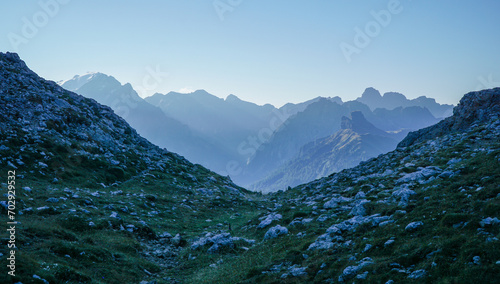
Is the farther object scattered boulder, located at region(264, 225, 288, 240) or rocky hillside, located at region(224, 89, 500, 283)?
scattered boulder, located at region(264, 225, 288, 240)

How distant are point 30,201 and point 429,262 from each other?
28.6m

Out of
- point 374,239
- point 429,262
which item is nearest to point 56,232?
point 374,239

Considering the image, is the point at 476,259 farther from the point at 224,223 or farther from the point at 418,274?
the point at 224,223

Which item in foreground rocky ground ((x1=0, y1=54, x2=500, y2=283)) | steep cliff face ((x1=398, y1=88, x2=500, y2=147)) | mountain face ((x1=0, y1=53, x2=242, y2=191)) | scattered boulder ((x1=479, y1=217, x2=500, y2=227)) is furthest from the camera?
steep cliff face ((x1=398, y1=88, x2=500, y2=147))

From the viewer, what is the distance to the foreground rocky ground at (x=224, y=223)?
12938mm

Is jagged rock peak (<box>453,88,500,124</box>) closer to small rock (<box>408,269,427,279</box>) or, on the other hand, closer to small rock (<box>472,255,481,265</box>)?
small rock (<box>472,255,481,265</box>)

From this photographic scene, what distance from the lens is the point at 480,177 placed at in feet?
62.8

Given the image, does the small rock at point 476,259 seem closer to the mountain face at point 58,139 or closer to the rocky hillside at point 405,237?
the rocky hillside at point 405,237

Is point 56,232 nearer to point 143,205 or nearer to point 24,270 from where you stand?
point 24,270

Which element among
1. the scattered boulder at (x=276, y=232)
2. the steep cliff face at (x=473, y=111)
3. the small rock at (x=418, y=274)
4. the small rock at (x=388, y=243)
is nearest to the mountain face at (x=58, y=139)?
the scattered boulder at (x=276, y=232)

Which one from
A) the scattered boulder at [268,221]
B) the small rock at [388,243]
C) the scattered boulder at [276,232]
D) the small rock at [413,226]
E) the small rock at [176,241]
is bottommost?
the small rock at [388,243]

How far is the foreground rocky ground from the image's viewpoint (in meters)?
12.9

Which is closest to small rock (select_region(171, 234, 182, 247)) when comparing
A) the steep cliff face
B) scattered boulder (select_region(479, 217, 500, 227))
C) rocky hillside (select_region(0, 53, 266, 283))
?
rocky hillside (select_region(0, 53, 266, 283))

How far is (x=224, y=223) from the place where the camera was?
1390 inches
